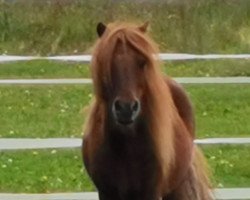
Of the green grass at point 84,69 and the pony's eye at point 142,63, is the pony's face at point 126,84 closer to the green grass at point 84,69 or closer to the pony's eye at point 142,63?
the pony's eye at point 142,63

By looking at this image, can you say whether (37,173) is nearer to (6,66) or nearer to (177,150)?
(177,150)

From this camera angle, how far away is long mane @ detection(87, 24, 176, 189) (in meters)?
7.61

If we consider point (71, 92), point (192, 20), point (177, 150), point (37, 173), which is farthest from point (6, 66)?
point (177, 150)

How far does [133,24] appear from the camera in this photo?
8055mm

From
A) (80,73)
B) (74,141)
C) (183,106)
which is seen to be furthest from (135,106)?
(80,73)

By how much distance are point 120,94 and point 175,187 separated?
100 centimetres

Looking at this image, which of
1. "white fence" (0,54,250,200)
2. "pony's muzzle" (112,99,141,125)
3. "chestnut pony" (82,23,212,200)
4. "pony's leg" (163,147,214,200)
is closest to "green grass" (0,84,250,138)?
"white fence" (0,54,250,200)

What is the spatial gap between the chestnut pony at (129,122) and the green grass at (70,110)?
17.7 ft

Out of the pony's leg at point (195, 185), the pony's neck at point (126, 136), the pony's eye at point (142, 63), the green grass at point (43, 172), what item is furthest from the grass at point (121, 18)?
the pony's eye at point (142, 63)

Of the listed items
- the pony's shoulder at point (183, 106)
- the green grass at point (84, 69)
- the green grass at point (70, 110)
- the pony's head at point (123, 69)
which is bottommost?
the green grass at point (84, 69)

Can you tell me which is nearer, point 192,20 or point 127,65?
point 127,65

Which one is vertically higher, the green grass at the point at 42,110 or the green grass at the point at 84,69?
the green grass at the point at 42,110

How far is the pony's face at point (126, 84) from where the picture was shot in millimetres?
7391

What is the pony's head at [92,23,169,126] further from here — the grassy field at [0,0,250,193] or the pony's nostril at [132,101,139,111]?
the grassy field at [0,0,250,193]
